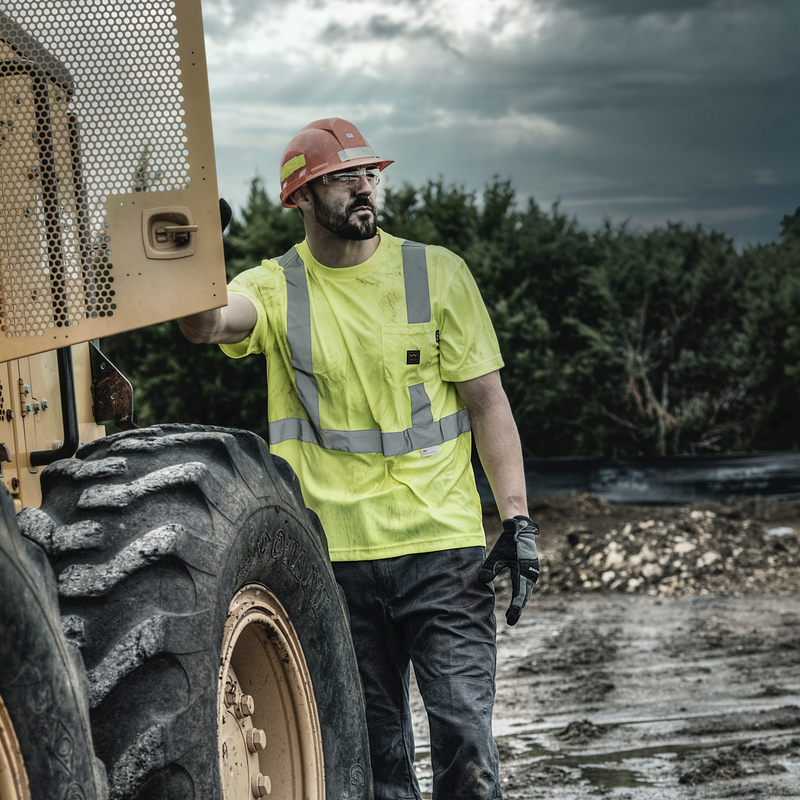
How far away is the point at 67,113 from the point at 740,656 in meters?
6.72

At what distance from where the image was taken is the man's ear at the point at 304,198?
3512mm

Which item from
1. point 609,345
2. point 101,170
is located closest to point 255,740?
point 101,170

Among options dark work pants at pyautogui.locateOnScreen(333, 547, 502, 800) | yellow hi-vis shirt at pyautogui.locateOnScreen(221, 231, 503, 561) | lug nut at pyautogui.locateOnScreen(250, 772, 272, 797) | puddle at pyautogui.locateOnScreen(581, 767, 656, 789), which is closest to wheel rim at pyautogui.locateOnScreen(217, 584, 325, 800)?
lug nut at pyautogui.locateOnScreen(250, 772, 272, 797)

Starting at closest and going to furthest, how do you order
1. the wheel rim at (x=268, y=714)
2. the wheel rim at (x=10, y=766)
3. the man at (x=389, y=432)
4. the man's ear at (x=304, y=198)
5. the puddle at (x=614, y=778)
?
the wheel rim at (x=10, y=766)
the wheel rim at (x=268, y=714)
the man at (x=389, y=432)
the man's ear at (x=304, y=198)
the puddle at (x=614, y=778)

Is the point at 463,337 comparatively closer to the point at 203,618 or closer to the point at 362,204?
the point at 362,204

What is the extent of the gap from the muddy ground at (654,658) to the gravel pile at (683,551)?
0.06 ft

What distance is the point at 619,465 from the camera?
14.0m

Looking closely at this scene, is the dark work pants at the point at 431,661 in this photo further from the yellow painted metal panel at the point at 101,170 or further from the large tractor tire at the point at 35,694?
the large tractor tire at the point at 35,694

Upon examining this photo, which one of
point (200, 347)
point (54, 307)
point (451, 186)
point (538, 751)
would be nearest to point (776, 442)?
point (451, 186)

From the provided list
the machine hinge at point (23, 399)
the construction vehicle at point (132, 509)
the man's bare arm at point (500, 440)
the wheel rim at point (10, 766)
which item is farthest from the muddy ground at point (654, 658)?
the wheel rim at point (10, 766)

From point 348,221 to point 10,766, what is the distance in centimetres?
217

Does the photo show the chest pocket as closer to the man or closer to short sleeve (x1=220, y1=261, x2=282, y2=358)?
the man

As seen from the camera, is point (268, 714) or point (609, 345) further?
point (609, 345)

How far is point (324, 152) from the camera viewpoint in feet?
11.3
